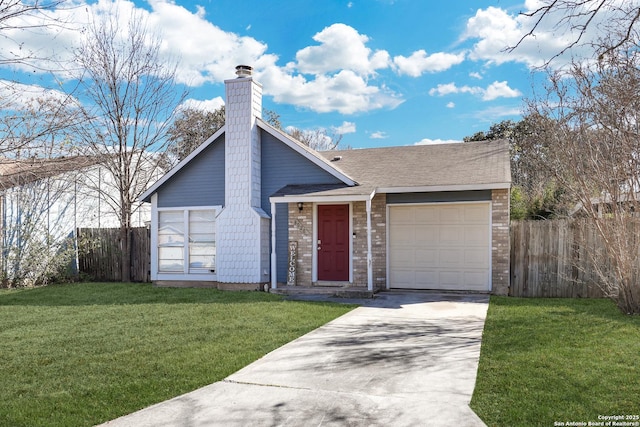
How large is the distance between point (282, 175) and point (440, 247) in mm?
4492

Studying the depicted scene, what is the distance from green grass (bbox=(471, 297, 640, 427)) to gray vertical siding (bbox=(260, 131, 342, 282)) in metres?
6.03

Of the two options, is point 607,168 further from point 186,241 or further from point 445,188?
point 186,241

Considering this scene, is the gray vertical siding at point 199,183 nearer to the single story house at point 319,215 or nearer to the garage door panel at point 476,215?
the single story house at point 319,215

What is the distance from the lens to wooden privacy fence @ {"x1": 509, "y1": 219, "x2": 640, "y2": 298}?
1132 cm

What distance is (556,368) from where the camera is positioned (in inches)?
208

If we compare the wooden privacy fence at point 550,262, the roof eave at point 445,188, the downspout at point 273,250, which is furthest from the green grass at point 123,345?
the wooden privacy fence at point 550,262

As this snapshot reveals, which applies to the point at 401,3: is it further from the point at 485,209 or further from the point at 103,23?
the point at 103,23

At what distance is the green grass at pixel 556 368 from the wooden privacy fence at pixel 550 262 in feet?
9.35

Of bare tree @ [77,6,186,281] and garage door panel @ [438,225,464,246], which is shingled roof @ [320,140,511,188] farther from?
bare tree @ [77,6,186,281]

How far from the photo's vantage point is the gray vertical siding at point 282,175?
1312cm

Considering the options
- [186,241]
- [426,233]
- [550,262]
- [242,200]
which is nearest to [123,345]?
[242,200]

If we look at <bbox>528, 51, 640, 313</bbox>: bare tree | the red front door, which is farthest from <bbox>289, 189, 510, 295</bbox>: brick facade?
<bbox>528, 51, 640, 313</bbox>: bare tree

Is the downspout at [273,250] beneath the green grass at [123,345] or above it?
above

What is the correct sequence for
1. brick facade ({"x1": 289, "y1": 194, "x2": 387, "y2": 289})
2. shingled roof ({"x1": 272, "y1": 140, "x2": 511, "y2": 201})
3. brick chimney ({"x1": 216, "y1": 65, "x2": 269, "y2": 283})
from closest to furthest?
shingled roof ({"x1": 272, "y1": 140, "x2": 511, "y2": 201}) < brick facade ({"x1": 289, "y1": 194, "x2": 387, "y2": 289}) < brick chimney ({"x1": 216, "y1": 65, "x2": 269, "y2": 283})
